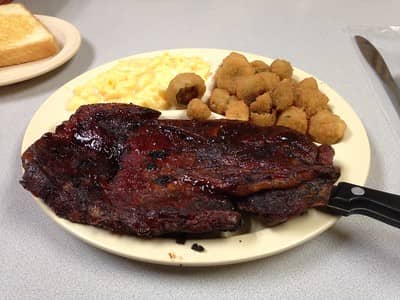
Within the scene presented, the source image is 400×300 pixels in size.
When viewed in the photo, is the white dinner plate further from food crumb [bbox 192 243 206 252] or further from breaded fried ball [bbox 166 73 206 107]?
breaded fried ball [bbox 166 73 206 107]

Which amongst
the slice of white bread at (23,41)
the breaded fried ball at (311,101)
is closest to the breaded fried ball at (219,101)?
the breaded fried ball at (311,101)

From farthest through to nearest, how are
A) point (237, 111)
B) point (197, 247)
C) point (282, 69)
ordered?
point (282, 69) → point (237, 111) → point (197, 247)

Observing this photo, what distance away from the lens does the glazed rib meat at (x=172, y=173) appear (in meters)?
1.09

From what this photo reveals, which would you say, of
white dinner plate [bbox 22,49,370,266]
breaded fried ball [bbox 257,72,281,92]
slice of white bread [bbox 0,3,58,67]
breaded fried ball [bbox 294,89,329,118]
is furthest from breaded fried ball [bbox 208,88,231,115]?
slice of white bread [bbox 0,3,58,67]

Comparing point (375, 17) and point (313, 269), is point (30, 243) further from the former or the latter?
point (375, 17)

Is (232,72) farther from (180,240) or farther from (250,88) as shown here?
(180,240)

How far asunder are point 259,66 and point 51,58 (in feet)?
2.96

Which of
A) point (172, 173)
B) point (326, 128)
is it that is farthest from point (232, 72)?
point (172, 173)

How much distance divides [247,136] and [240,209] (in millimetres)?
254

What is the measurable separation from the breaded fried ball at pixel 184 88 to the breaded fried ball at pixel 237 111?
0.13m

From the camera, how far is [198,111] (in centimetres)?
151

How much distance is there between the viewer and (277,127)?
1.34 metres

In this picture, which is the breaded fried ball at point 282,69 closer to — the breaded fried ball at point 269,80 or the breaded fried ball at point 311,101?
the breaded fried ball at point 269,80

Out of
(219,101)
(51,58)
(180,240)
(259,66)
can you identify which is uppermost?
(259,66)
